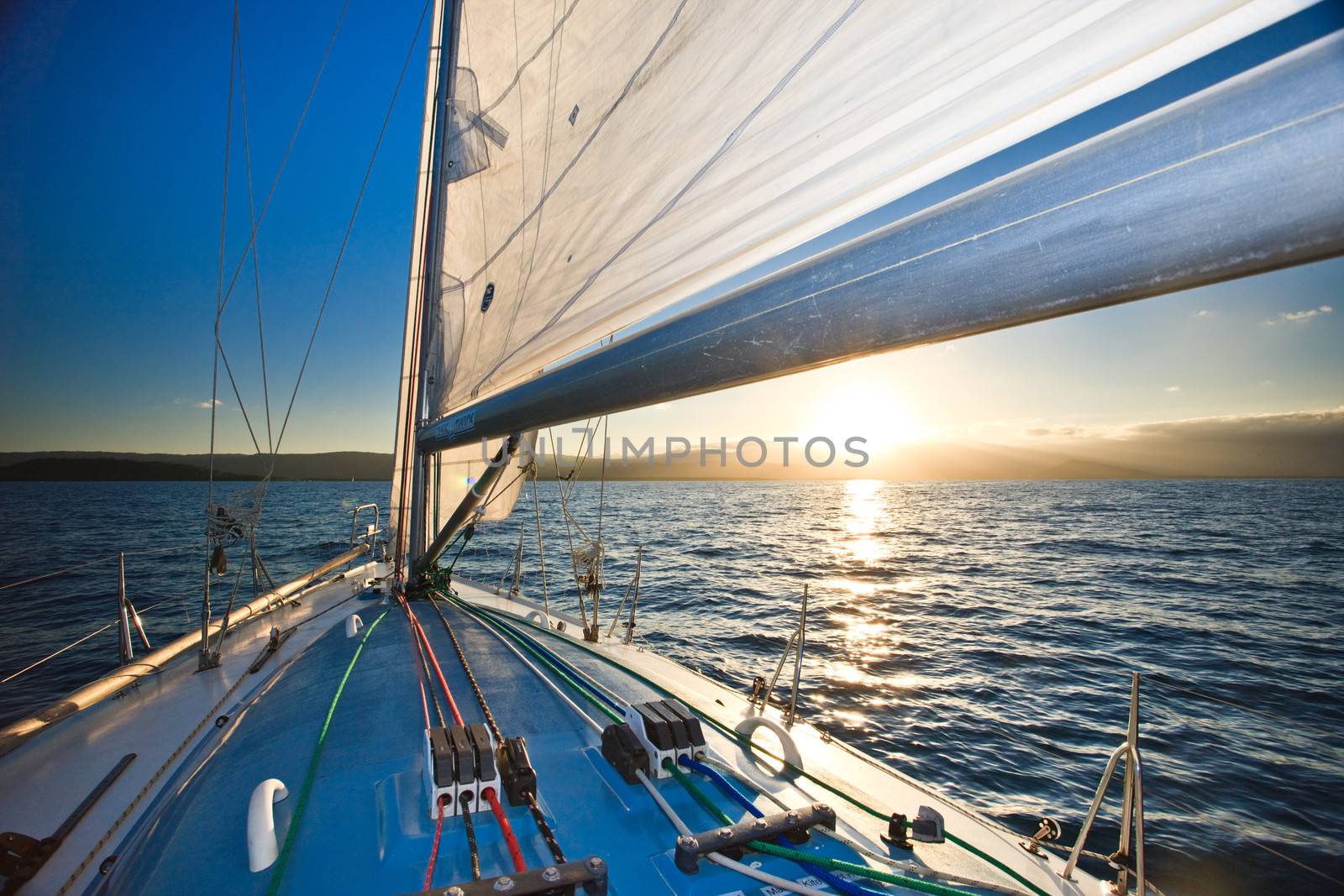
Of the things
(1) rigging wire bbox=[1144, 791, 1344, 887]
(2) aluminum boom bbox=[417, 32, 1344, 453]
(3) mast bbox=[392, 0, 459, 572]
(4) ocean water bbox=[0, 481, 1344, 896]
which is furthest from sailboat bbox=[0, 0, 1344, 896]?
(1) rigging wire bbox=[1144, 791, 1344, 887]

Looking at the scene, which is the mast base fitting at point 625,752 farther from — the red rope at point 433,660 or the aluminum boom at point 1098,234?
the aluminum boom at point 1098,234

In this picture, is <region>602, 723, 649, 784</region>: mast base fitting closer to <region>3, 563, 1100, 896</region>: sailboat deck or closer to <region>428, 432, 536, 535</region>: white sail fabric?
<region>3, 563, 1100, 896</region>: sailboat deck

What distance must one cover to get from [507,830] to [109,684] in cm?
380

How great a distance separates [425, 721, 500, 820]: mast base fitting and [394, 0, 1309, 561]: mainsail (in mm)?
1920

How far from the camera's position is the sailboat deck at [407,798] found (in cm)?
191

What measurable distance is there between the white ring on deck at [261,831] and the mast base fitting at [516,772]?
747mm

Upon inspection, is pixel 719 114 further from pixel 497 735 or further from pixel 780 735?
pixel 780 735

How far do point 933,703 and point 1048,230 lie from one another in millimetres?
7503

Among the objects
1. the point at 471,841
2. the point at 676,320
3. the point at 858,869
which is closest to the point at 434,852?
the point at 471,841

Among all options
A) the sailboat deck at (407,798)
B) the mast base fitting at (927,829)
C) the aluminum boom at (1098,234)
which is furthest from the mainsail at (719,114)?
Answer: the mast base fitting at (927,829)

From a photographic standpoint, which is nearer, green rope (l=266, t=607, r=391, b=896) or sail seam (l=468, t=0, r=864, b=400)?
sail seam (l=468, t=0, r=864, b=400)

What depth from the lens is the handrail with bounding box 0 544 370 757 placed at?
10.5 feet

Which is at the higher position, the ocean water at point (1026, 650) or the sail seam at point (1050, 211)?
the sail seam at point (1050, 211)

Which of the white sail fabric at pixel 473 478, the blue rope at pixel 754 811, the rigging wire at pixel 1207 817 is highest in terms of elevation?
the white sail fabric at pixel 473 478
